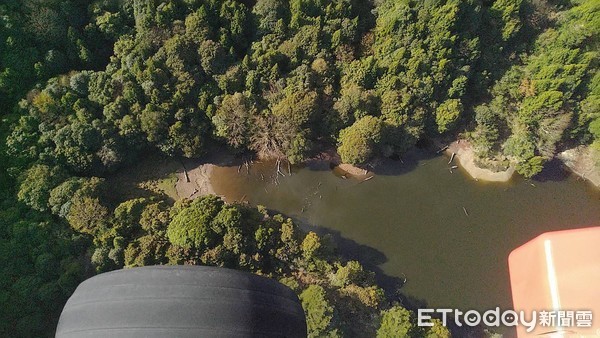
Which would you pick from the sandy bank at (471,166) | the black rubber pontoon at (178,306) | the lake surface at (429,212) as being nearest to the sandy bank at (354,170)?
the lake surface at (429,212)

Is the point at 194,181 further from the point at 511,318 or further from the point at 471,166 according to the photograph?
the point at 511,318

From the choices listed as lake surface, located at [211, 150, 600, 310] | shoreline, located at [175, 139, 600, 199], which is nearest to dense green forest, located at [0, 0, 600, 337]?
shoreline, located at [175, 139, 600, 199]

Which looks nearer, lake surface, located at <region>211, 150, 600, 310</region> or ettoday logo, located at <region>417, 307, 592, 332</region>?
ettoday logo, located at <region>417, 307, 592, 332</region>

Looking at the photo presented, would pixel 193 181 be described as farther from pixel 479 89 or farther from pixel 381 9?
pixel 479 89

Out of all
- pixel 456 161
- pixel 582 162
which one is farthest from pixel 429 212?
pixel 582 162

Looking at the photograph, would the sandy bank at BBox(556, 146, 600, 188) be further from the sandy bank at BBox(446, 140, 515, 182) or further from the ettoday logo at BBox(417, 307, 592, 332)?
the ettoday logo at BBox(417, 307, 592, 332)

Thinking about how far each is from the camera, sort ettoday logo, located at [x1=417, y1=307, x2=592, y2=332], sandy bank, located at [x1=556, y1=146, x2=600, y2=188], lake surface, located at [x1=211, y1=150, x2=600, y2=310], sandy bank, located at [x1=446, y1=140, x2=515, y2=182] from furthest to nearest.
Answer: sandy bank, located at [x1=446, y1=140, x2=515, y2=182], sandy bank, located at [x1=556, y1=146, x2=600, y2=188], lake surface, located at [x1=211, y1=150, x2=600, y2=310], ettoday logo, located at [x1=417, y1=307, x2=592, y2=332]
